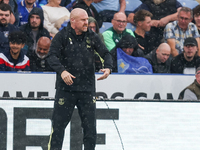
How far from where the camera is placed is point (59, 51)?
4098 mm

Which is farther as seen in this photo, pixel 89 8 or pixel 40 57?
pixel 89 8

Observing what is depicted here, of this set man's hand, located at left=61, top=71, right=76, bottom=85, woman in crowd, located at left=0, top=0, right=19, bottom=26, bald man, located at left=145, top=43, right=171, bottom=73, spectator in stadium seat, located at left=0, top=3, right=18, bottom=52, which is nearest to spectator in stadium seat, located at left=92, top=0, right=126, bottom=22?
bald man, located at left=145, top=43, right=171, bottom=73

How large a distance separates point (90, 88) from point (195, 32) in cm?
419

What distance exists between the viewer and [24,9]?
22.9 feet

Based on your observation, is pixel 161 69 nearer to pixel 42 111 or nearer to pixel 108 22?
pixel 108 22

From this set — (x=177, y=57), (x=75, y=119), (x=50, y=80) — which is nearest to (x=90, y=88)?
(x=75, y=119)

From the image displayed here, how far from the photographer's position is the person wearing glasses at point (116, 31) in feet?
22.5

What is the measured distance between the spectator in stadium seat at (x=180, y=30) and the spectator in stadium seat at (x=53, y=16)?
6.94ft

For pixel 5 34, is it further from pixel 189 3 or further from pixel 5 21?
pixel 189 3

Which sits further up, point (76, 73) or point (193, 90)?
point (76, 73)

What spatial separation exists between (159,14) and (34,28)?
8.90ft

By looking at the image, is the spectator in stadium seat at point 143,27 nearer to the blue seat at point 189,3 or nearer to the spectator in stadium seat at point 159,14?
the spectator in stadium seat at point 159,14

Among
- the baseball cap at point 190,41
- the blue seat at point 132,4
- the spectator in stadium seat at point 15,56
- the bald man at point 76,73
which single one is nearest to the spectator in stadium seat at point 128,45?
the baseball cap at point 190,41

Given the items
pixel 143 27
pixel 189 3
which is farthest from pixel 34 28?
pixel 189 3
